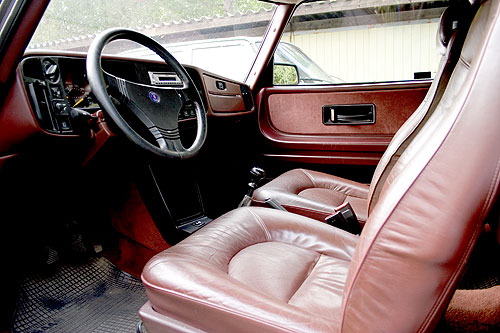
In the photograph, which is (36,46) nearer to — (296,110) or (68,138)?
(68,138)

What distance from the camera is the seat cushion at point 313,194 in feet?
5.04

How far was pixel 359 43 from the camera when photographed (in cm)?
244

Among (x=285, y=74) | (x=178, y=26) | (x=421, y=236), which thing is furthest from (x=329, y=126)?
(x=421, y=236)

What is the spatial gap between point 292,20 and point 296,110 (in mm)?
575

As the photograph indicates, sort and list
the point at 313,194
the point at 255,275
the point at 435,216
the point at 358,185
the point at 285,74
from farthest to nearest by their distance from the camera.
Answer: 1. the point at 285,74
2. the point at 358,185
3. the point at 313,194
4. the point at 255,275
5. the point at 435,216

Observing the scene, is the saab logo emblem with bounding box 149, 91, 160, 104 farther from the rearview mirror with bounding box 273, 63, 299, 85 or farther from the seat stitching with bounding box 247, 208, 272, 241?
the rearview mirror with bounding box 273, 63, 299, 85

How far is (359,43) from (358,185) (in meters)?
0.99

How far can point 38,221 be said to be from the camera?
163 cm

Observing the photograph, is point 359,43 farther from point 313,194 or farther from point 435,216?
point 435,216

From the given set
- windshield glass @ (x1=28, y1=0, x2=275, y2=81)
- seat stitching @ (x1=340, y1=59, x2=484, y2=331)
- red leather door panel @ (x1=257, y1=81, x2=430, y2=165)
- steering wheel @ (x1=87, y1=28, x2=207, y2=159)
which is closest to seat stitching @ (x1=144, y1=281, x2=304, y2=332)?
seat stitching @ (x1=340, y1=59, x2=484, y2=331)

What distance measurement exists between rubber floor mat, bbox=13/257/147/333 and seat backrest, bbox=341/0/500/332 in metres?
1.17

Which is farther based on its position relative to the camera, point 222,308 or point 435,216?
point 222,308

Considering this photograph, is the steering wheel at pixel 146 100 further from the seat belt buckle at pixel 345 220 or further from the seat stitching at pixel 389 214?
the seat stitching at pixel 389 214

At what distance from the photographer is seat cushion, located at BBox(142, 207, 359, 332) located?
2.47 ft
